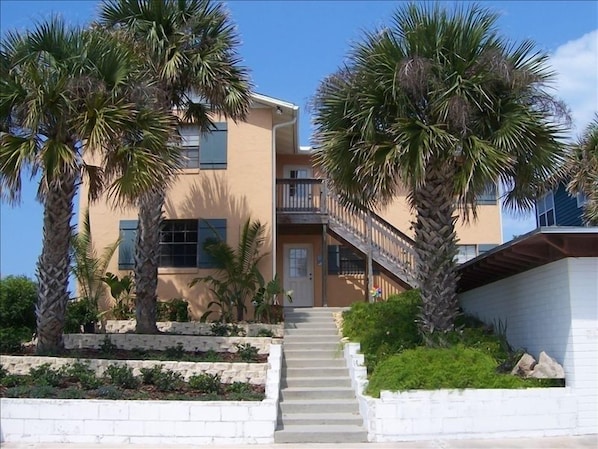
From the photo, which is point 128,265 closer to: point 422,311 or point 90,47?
point 90,47

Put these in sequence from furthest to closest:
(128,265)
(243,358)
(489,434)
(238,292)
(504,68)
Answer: (128,265), (238,292), (243,358), (504,68), (489,434)

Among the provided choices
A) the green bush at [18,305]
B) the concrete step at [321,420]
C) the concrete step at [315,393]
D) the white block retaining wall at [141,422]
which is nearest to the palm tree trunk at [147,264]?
the green bush at [18,305]

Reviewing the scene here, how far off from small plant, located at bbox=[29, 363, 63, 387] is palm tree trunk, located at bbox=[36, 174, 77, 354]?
107 cm

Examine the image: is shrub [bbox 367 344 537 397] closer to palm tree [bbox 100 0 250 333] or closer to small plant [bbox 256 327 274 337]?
small plant [bbox 256 327 274 337]

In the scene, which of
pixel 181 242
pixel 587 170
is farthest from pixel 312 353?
pixel 587 170

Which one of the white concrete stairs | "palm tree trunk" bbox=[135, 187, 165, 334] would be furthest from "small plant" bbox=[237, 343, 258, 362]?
"palm tree trunk" bbox=[135, 187, 165, 334]

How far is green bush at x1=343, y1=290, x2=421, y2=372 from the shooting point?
12.5 m

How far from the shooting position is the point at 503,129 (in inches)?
443

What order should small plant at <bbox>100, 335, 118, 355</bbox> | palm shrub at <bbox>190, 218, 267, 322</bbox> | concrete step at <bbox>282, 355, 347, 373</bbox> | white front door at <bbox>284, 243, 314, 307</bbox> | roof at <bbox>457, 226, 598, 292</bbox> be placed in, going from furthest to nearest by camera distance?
white front door at <bbox>284, 243, 314, 307</bbox> → palm shrub at <bbox>190, 218, 267, 322</bbox> → small plant at <bbox>100, 335, 118, 355</bbox> → concrete step at <bbox>282, 355, 347, 373</bbox> → roof at <bbox>457, 226, 598, 292</bbox>

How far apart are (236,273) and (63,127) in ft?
20.3

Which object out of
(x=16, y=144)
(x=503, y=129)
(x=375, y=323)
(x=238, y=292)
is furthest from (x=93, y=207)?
(x=503, y=129)

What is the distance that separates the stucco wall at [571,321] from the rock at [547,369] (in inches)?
3.6

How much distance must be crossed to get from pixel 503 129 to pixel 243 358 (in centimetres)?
677

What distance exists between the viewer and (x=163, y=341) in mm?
14234
